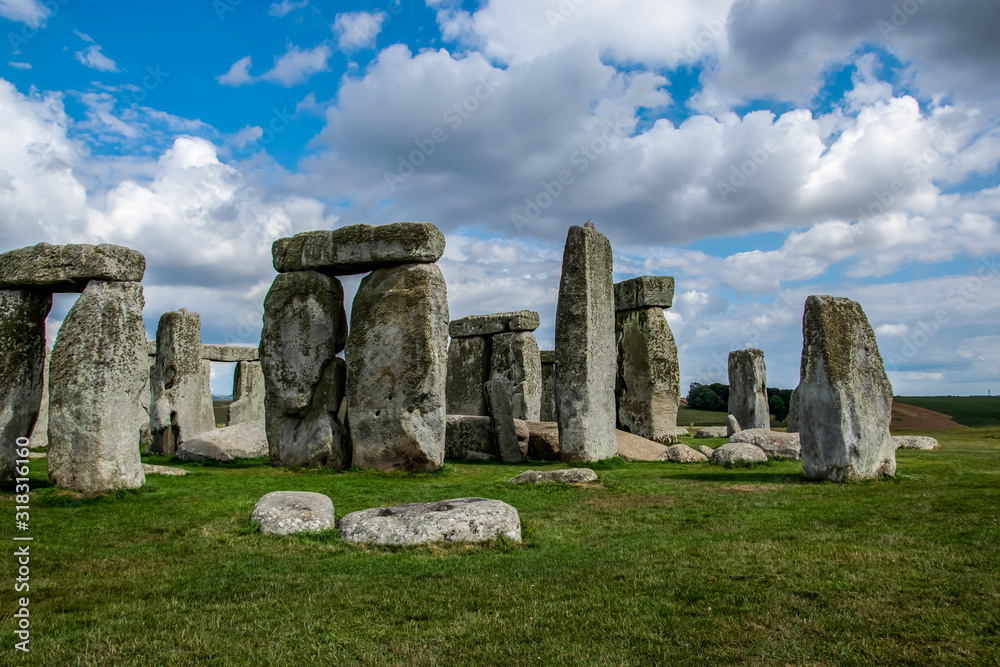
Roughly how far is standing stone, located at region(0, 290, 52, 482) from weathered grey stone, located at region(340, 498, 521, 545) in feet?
19.2

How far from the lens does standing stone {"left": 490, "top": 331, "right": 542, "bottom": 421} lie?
21.9m

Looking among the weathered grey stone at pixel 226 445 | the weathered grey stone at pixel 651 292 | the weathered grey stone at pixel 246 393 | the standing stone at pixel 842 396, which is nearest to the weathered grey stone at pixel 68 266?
the weathered grey stone at pixel 226 445

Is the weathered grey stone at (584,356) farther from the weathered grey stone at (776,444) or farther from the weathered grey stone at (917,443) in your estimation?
the weathered grey stone at (917,443)

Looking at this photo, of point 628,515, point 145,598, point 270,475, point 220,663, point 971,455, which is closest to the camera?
point 220,663

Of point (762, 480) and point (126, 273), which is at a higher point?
point (126, 273)

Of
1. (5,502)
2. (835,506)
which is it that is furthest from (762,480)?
(5,502)

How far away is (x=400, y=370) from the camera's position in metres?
12.7

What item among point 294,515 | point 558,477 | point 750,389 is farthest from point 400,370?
point 750,389

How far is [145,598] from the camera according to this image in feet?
15.9

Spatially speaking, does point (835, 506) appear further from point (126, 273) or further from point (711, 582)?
point (126, 273)

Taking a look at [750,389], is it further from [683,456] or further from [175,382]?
[175,382]

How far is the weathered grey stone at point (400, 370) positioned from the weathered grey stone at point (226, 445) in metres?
3.33

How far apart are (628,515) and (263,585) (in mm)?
4000

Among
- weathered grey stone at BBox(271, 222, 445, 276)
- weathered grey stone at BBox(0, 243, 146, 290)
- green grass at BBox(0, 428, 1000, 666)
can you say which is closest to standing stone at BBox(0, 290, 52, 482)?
weathered grey stone at BBox(0, 243, 146, 290)
